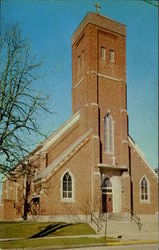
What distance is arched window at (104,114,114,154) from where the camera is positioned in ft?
82.9

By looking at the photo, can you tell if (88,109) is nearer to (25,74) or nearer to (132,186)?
(132,186)

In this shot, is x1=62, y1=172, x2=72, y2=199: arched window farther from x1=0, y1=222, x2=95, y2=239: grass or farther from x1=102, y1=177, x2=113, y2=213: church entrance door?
x1=0, y1=222, x2=95, y2=239: grass

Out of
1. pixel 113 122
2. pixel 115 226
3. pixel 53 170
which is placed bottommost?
pixel 115 226

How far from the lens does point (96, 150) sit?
24.0 m

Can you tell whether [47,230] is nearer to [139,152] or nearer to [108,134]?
[108,134]

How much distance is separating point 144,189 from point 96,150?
5.01 meters

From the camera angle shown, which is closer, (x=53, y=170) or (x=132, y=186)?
(x=53, y=170)

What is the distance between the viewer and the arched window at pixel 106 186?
25122 mm

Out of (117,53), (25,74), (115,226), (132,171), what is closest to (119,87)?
(117,53)

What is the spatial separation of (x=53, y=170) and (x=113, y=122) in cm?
626

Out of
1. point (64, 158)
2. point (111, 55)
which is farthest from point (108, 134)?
point (111, 55)

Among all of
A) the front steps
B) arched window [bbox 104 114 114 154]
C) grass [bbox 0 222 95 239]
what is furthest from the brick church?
grass [bbox 0 222 95 239]

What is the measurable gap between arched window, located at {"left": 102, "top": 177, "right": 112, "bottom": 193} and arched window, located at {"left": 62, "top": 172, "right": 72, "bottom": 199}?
326 cm

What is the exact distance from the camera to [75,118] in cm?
2622
